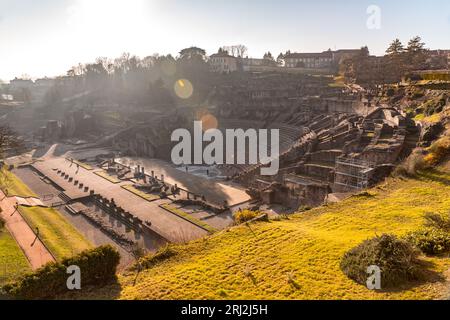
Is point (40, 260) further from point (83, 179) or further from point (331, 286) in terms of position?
point (83, 179)

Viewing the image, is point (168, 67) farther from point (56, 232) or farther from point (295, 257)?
point (295, 257)

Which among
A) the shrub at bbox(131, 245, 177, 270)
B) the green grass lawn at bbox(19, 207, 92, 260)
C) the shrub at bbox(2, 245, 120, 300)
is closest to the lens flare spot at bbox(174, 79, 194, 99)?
the green grass lawn at bbox(19, 207, 92, 260)

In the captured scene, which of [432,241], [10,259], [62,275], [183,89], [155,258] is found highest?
[183,89]

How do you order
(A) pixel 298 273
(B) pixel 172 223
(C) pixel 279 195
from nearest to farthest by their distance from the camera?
1. (A) pixel 298 273
2. (B) pixel 172 223
3. (C) pixel 279 195

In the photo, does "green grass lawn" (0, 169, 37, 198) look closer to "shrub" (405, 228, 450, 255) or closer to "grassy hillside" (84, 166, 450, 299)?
"grassy hillside" (84, 166, 450, 299)

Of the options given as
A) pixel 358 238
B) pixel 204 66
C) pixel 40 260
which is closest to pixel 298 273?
pixel 358 238

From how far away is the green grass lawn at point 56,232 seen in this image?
941 inches

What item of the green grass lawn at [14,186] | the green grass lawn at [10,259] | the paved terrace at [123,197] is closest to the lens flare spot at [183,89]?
the paved terrace at [123,197]

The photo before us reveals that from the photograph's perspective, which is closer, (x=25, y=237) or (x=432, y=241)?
(x=432, y=241)

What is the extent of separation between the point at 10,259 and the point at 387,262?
21.5 m

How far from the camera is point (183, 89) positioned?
3511 inches

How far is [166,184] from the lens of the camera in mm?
38938

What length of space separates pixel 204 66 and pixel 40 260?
3176 inches

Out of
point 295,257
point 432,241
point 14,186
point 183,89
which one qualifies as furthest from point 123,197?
point 183,89
